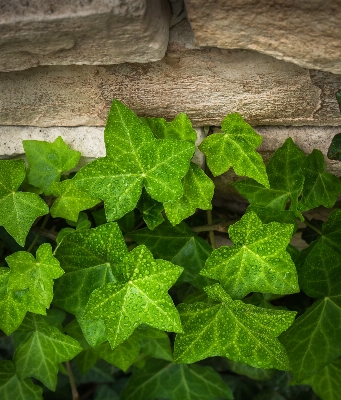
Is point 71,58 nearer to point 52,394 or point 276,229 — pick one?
point 276,229

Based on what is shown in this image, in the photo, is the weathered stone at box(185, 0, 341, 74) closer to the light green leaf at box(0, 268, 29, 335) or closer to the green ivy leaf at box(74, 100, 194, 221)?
the green ivy leaf at box(74, 100, 194, 221)

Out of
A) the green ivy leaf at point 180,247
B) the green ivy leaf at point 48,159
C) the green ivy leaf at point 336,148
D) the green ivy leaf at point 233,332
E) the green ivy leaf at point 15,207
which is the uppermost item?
the green ivy leaf at point 336,148

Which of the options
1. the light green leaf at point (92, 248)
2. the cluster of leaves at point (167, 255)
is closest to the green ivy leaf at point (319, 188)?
the cluster of leaves at point (167, 255)

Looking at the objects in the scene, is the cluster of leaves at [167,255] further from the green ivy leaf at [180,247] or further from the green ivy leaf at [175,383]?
the green ivy leaf at [175,383]

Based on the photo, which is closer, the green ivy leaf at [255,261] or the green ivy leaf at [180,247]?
the green ivy leaf at [255,261]

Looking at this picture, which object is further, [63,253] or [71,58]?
[63,253]

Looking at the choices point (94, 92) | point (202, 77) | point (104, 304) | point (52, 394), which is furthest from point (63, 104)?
point (52, 394)

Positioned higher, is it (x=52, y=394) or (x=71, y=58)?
(x=71, y=58)
